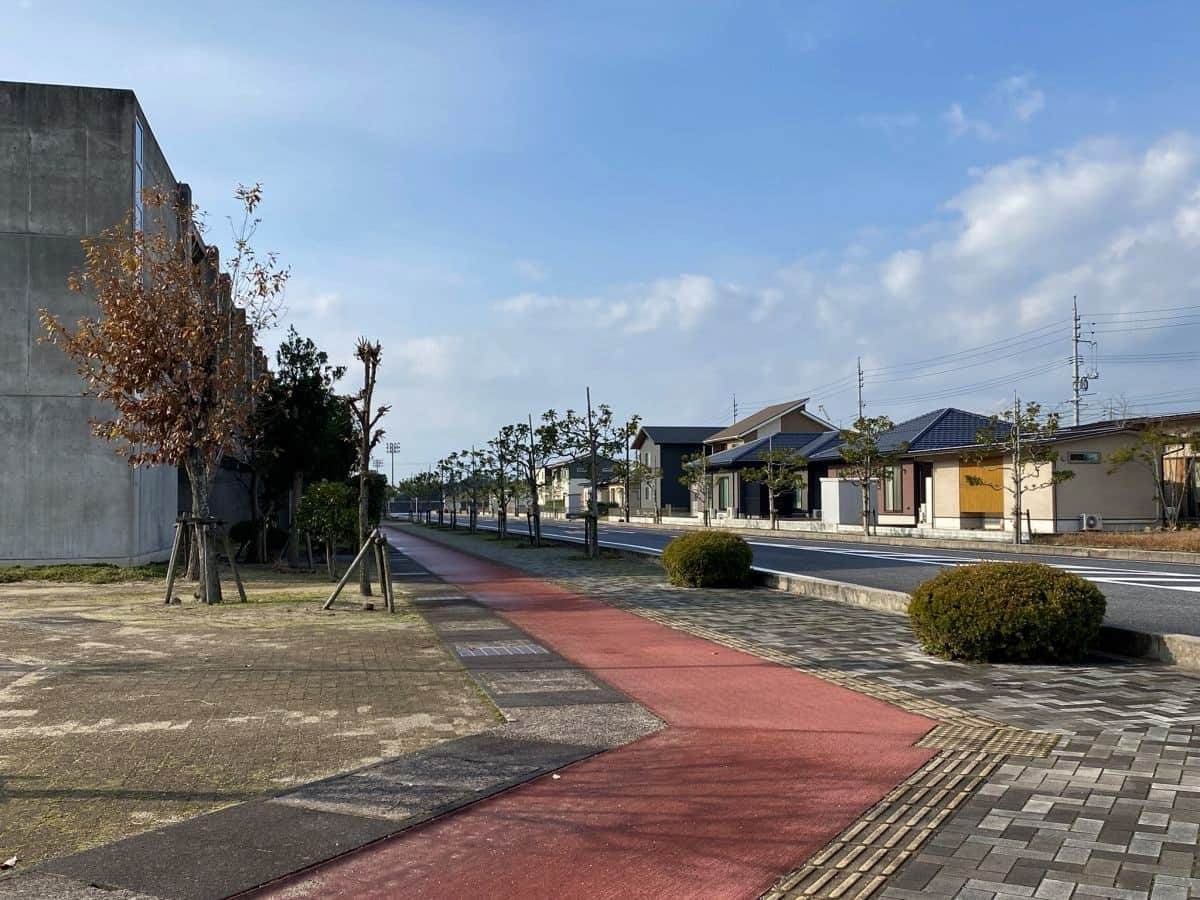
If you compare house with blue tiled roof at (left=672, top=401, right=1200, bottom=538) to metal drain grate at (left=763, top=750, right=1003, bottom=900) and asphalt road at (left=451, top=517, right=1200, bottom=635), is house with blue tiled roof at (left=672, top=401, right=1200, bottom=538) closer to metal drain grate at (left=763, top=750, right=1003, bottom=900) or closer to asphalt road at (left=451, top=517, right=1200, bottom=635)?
asphalt road at (left=451, top=517, right=1200, bottom=635)

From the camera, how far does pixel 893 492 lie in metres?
43.3

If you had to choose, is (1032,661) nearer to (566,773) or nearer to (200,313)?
(566,773)

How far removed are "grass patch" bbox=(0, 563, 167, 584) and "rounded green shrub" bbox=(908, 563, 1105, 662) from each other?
15.8 m

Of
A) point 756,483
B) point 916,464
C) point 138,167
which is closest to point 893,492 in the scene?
point 916,464

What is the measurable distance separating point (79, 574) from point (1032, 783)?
18.6 meters

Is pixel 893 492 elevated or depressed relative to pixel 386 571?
elevated

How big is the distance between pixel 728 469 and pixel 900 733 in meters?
52.2

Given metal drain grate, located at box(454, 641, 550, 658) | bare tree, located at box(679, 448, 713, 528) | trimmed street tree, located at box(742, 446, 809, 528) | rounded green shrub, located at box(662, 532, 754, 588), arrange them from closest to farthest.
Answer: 1. metal drain grate, located at box(454, 641, 550, 658)
2. rounded green shrub, located at box(662, 532, 754, 588)
3. trimmed street tree, located at box(742, 446, 809, 528)
4. bare tree, located at box(679, 448, 713, 528)

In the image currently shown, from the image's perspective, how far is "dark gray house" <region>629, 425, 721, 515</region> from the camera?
75.1m

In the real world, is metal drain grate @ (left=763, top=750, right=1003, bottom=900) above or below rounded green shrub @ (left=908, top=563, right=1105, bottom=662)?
below

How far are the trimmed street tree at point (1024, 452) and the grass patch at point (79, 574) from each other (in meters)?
23.3

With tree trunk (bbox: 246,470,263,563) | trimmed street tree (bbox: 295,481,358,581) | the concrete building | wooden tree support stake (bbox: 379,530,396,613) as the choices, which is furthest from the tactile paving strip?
tree trunk (bbox: 246,470,263,563)

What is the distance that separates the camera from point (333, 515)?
19891 millimetres

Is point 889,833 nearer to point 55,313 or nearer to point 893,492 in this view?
point 55,313
